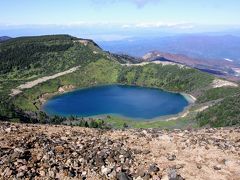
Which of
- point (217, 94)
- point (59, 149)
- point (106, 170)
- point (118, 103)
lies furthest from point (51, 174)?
point (217, 94)

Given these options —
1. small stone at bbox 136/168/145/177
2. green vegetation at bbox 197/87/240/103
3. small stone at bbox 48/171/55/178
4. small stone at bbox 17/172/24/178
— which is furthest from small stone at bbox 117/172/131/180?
green vegetation at bbox 197/87/240/103

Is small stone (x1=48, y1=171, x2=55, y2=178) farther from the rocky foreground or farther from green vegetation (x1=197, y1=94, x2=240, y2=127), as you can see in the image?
green vegetation (x1=197, y1=94, x2=240, y2=127)

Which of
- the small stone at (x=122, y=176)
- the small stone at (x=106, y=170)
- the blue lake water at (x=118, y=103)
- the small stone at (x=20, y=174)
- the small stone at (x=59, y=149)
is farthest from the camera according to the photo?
the blue lake water at (x=118, y=103)

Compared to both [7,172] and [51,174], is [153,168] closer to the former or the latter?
[51,174]

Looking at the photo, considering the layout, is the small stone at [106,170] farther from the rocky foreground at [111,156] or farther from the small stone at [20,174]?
the small stone at [20,174]

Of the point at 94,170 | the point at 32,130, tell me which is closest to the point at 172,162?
the point at 94,170

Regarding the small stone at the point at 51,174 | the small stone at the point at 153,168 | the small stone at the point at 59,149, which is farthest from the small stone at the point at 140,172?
the small stone at the point at 59,149

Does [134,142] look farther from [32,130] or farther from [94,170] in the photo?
[32,130]
